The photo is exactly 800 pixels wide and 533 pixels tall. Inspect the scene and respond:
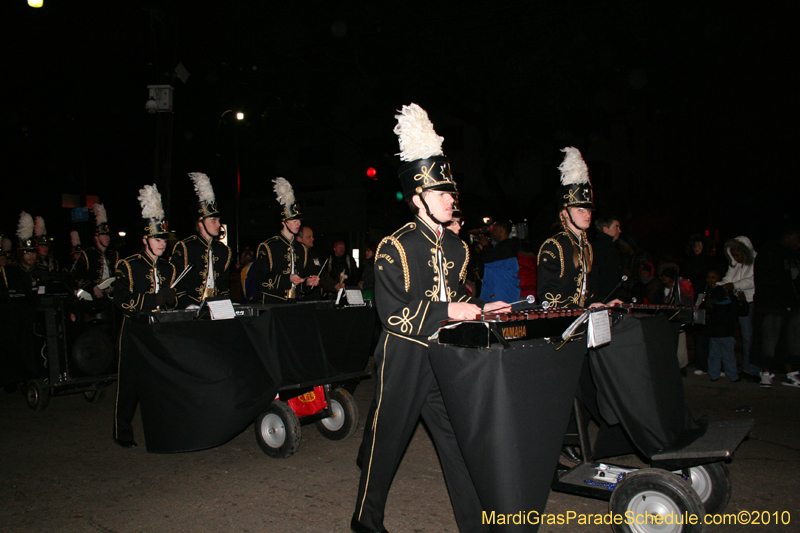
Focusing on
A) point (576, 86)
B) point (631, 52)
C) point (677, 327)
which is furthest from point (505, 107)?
point (677, 327)

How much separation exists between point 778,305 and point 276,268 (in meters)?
6.51

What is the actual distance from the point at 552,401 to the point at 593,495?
1037mm

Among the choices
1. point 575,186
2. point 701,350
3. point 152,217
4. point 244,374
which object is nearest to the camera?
point 575,186

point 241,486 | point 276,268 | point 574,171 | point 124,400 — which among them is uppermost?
point 574,171

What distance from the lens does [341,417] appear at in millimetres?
5770

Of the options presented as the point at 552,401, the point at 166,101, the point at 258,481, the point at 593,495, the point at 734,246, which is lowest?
the point at 258,481

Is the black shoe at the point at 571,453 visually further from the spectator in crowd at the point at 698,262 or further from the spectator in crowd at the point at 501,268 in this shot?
the spectator in crowd at the point at 698,262

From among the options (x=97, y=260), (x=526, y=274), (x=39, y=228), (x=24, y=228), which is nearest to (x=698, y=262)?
(x=526, y=274)

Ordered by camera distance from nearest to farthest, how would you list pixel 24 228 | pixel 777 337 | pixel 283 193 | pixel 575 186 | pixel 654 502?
pixel 654 502, pixel 575 186, pixel 283 193, pixel 777 337, pixel 24 228

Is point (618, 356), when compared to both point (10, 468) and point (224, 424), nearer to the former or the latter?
point (224, 424)

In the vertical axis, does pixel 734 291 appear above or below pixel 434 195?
below

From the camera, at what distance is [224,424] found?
4.94m

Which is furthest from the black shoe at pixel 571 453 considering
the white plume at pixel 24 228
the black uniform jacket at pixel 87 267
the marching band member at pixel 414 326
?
the white plume at pixel 24 228

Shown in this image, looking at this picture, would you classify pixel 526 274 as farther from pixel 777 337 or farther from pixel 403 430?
pixel 403 430
